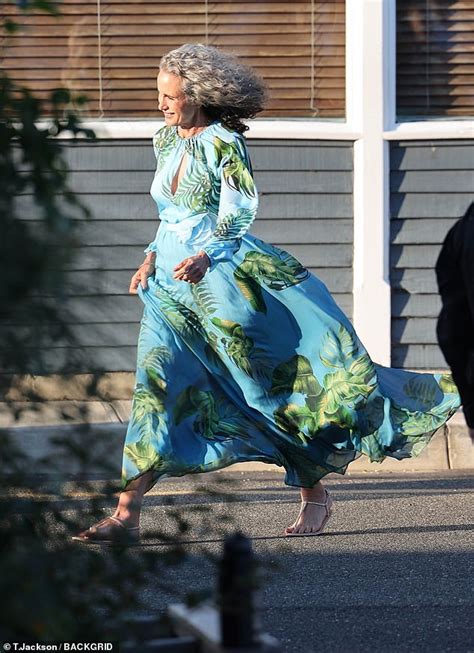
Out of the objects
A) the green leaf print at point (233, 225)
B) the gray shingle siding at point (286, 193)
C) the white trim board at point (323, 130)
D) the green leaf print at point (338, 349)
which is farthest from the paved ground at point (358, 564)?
the white trim board at point (323, 130)

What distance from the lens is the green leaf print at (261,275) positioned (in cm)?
596

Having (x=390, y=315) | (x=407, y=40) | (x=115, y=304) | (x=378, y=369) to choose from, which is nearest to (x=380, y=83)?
(x=407, y=40)

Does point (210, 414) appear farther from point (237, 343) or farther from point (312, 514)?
point (312, 514)

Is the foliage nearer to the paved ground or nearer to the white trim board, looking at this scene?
the paved ground

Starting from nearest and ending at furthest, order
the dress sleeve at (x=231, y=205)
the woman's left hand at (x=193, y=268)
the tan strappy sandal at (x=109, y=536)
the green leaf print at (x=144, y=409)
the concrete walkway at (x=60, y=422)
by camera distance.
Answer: the concrete walkway at (x=60, y=422) < the tan strappy sandal at (x=109, y=536) < the green leaf print at (x=144, y=409) < the woman's left hand at (x=193, y=268) < the dress sleeve at (x=231, y=205)

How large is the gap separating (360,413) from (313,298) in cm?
52

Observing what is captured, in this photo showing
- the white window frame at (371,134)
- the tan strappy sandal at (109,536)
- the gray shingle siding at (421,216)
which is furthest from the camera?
the gray shingle siding at (421,216)

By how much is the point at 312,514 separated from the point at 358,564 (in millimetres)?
588

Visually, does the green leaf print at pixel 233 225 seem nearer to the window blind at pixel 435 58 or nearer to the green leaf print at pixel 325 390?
the green leaf print at pixel 325 390

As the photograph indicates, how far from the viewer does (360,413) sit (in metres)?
5.99

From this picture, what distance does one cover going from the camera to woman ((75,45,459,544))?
5.90 metres

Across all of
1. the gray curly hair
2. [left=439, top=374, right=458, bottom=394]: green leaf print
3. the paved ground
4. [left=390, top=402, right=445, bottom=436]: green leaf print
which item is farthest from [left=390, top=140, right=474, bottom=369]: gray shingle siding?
the gray curly hair

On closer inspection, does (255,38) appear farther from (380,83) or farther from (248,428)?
(248,428)

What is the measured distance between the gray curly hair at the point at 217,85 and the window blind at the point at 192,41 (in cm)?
351
